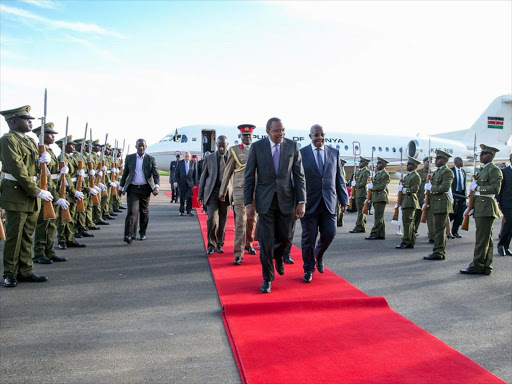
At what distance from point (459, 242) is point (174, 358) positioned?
27.2 feet

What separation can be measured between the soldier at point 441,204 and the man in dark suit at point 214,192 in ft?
11.3

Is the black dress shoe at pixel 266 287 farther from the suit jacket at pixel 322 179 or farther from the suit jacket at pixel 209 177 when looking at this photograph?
the suit jacket at pixel 209 177

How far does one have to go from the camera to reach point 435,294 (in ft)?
18.0

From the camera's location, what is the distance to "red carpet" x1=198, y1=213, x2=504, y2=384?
3221 millimetres

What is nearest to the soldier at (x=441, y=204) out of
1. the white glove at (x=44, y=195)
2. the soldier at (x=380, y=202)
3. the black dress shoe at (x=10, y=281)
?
the soldier at (x=380, y=202)

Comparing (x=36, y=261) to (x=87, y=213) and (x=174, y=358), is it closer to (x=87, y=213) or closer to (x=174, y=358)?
(x=87, y=213)

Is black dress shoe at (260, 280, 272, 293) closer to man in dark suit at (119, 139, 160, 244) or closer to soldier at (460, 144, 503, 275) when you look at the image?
soldier at (460, 144, 503, 275)

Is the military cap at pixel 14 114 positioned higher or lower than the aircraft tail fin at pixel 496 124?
lower

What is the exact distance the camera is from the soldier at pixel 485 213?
261 inches

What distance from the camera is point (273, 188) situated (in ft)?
17.6

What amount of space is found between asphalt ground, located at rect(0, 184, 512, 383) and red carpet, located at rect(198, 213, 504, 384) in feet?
0.58

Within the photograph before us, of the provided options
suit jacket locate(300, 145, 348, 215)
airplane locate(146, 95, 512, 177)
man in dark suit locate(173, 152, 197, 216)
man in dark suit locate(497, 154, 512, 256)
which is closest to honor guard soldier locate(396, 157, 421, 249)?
man in dark suit locate(497, 154, 512, 256)

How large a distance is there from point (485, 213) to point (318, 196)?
2584 mm

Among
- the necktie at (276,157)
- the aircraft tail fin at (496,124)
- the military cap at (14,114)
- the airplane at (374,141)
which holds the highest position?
the aircraft tail fin at (496,124)
